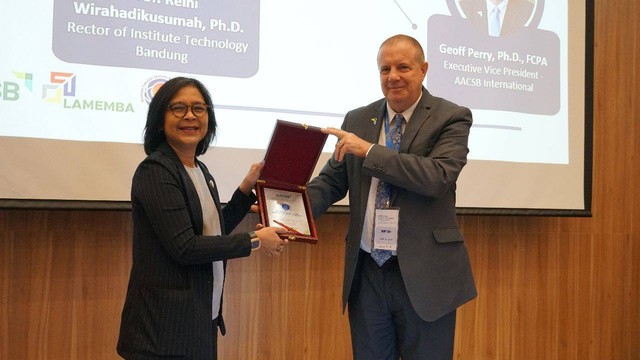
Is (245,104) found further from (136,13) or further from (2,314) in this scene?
(2,314)

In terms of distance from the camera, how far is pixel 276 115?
3029 mm

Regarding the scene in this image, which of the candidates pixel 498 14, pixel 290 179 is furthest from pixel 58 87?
pixel 498 14

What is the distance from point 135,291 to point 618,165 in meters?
3.38

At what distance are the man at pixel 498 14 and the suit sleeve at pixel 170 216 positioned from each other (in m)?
2.31

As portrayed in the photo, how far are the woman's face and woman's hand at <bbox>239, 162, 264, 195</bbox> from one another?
32cm

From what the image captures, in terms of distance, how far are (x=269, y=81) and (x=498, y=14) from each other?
145cm

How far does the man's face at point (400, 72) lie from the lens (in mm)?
2125

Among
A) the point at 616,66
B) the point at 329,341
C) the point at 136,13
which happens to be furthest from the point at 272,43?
the point at 616,66

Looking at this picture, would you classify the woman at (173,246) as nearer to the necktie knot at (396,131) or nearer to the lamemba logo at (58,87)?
the necktie knot at (396,131)

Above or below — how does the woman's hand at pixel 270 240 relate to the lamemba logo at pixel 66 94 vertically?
below

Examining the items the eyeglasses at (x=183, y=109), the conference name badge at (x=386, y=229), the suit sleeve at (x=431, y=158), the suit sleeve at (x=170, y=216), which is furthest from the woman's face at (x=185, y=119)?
the conference name badge at (x=386, y=229)

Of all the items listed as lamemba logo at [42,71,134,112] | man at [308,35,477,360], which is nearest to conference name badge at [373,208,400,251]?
man at [308,35,477,360]

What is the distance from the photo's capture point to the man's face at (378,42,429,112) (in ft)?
6.97

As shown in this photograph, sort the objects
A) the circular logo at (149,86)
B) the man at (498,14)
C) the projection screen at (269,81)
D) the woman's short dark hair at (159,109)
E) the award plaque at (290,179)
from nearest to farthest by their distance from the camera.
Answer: the woman's short dark hair at (159,109), the award plaque at (290,179), the projection screen at (269,81), the circular logo at (149,86), the man at (498,14)
